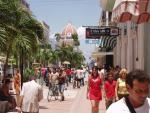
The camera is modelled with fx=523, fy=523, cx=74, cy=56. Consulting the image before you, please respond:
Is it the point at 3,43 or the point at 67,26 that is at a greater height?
the point at 67,26

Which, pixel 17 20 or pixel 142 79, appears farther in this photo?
pixel 17 20

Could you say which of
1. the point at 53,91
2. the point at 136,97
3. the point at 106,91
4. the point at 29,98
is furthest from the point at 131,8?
the point at 53,91

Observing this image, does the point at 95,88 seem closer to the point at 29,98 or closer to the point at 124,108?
the point at 29,98

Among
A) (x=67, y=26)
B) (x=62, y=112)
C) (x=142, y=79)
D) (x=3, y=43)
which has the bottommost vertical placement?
(x=62, y=112)

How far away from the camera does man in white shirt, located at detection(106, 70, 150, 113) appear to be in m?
4.36

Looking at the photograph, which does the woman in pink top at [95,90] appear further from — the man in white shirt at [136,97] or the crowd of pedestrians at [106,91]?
the man in white shirt at [136,97]

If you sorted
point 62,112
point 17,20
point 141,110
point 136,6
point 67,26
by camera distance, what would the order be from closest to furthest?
point 141,110 < point 136,6 < point 62,112 < point 17,20 < point 67,26

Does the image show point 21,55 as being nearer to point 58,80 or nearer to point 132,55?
point 58,80

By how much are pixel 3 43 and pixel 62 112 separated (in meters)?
4.07

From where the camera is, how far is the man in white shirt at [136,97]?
14.3 feet

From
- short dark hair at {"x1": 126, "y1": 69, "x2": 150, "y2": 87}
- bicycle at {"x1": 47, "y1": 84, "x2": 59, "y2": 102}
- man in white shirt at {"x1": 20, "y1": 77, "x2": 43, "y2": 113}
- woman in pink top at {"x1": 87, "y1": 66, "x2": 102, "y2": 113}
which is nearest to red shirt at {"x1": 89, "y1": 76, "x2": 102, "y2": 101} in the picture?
woman in pink top at {"x1": 87, "y1": 66, "x2": 102, "y2": 113}

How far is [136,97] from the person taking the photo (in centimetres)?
436

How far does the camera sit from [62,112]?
1911 centimetres

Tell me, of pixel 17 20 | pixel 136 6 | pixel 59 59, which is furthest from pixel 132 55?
pixel 59 59
